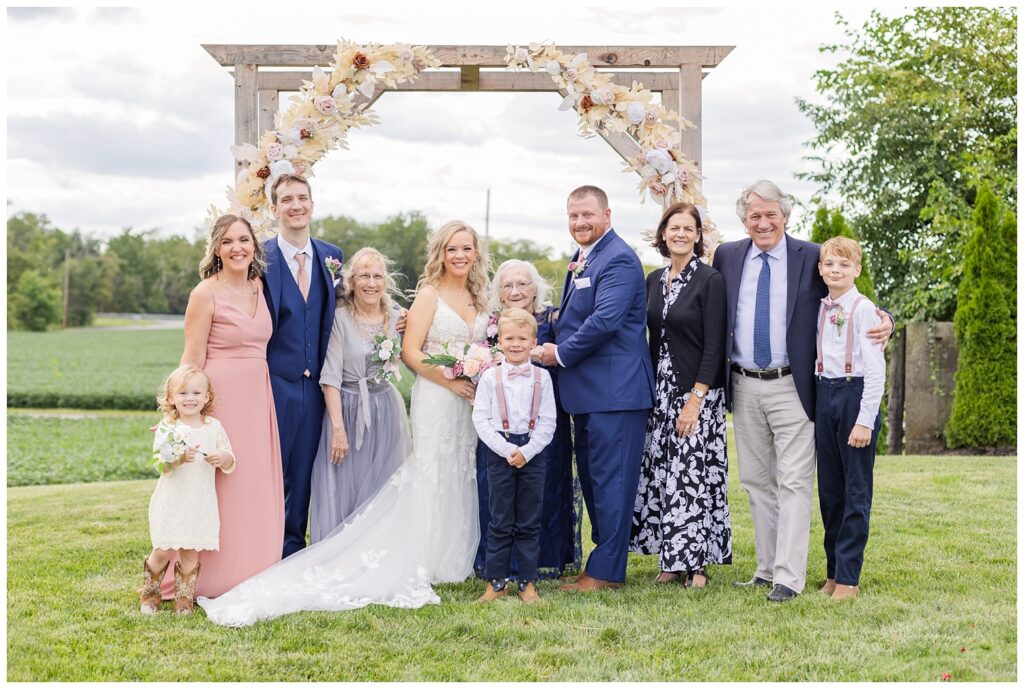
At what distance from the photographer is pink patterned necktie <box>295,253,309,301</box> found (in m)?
5.55

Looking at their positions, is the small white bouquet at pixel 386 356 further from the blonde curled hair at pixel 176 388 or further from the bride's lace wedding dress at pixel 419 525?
the blonde curled hair at pixel 176 388

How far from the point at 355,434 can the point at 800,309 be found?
8.33 feet

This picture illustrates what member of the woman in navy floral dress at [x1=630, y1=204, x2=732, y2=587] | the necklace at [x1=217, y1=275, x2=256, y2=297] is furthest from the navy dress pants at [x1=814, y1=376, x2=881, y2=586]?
the necklace at [x1=217, y1=275, x2=256, y2=297]

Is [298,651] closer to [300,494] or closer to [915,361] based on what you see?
[300,494]

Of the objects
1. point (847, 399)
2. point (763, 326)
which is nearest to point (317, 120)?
point (763, 326)

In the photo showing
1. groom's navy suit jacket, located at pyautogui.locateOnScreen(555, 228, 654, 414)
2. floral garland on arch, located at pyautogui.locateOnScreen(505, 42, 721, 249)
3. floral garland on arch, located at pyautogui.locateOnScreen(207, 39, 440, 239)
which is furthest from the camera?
floral garland on arch, located at pyautogui.locateOnScreen(505, 42, 721, 249)

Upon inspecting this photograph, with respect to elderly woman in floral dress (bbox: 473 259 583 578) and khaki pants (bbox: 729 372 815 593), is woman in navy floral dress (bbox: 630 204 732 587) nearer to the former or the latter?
khaki pants (bbox: 729 372 815 593)

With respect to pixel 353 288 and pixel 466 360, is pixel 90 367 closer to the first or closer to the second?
pixel 353 288

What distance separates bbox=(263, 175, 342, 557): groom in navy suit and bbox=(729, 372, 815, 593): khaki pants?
226 centimetres

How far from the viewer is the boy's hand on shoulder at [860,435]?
495cm

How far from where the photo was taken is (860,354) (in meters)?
5.02

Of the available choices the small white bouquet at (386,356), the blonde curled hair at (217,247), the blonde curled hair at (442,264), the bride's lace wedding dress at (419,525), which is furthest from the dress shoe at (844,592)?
the blonde curled hair at (217,247)

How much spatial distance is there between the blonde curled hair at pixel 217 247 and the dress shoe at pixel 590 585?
235 cm

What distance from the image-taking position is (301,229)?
5566 millimetres
